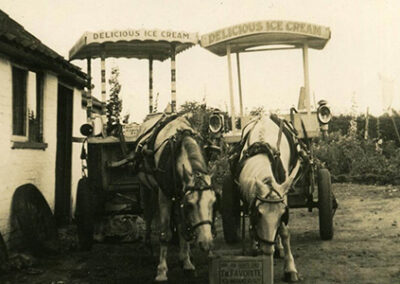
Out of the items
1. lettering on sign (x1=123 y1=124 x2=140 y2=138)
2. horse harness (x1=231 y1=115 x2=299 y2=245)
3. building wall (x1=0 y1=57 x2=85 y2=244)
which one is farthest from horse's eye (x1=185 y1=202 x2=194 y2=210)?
building wall (x1=0 y1=57 x2=85 y2=244)

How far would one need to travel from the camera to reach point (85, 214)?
7.99m

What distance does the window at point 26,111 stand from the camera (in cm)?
877

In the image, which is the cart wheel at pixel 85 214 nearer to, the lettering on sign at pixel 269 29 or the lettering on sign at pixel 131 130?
the lettering on sign at pixel 131 130

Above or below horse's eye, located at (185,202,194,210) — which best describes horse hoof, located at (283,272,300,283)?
below

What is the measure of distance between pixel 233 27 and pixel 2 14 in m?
4.98

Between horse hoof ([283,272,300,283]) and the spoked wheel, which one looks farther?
the spoked wheel

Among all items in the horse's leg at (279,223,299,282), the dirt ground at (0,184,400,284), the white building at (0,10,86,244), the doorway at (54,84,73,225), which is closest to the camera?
the horse's leg at (279,223,299,282)

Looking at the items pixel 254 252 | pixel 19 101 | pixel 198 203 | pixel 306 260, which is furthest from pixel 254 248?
pixel 19 101

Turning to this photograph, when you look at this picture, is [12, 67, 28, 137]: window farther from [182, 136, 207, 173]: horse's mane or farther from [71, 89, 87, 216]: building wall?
[182, 136, 207, 173]: horse's mane

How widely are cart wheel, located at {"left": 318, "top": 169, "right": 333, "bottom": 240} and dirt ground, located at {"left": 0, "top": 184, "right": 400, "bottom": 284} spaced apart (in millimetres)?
264

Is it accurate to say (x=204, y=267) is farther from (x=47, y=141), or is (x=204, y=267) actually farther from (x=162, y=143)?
(x=47, y=141)

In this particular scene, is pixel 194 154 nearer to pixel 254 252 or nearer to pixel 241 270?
pixel 254 252

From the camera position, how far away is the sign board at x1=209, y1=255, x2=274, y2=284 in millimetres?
5109

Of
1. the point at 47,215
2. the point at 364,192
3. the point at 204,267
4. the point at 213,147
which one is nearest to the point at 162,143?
the point at 213,147
